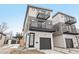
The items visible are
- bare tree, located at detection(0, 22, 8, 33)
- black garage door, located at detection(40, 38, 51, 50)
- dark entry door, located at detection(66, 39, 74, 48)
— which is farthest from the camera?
dark entry door, located at detection(66, 39, 74, 48)

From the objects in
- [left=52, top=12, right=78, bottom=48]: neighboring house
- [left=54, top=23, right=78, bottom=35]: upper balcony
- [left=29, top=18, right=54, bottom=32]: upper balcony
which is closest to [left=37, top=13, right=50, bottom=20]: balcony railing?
[left=29, top=18, right=54, bottom=32]: upper balcony

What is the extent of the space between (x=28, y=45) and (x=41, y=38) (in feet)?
3.19

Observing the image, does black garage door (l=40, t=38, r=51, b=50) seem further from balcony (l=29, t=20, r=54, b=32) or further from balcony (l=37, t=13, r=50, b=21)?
balcony (l=37, t=13, r=50, b=21)

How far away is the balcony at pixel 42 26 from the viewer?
13.9 ft

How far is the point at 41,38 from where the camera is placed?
4.23 metres

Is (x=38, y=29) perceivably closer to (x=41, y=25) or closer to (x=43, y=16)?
(x=41, y=25)

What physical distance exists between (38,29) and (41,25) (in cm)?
54

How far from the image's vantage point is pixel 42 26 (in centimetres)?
463

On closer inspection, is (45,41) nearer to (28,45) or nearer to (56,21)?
(28,45)

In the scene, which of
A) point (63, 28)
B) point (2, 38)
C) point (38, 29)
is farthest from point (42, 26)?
point (2, 38)

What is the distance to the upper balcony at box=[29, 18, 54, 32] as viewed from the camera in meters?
4.23

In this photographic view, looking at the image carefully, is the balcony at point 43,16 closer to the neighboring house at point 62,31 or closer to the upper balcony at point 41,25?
the upper balcony at point 41,25
